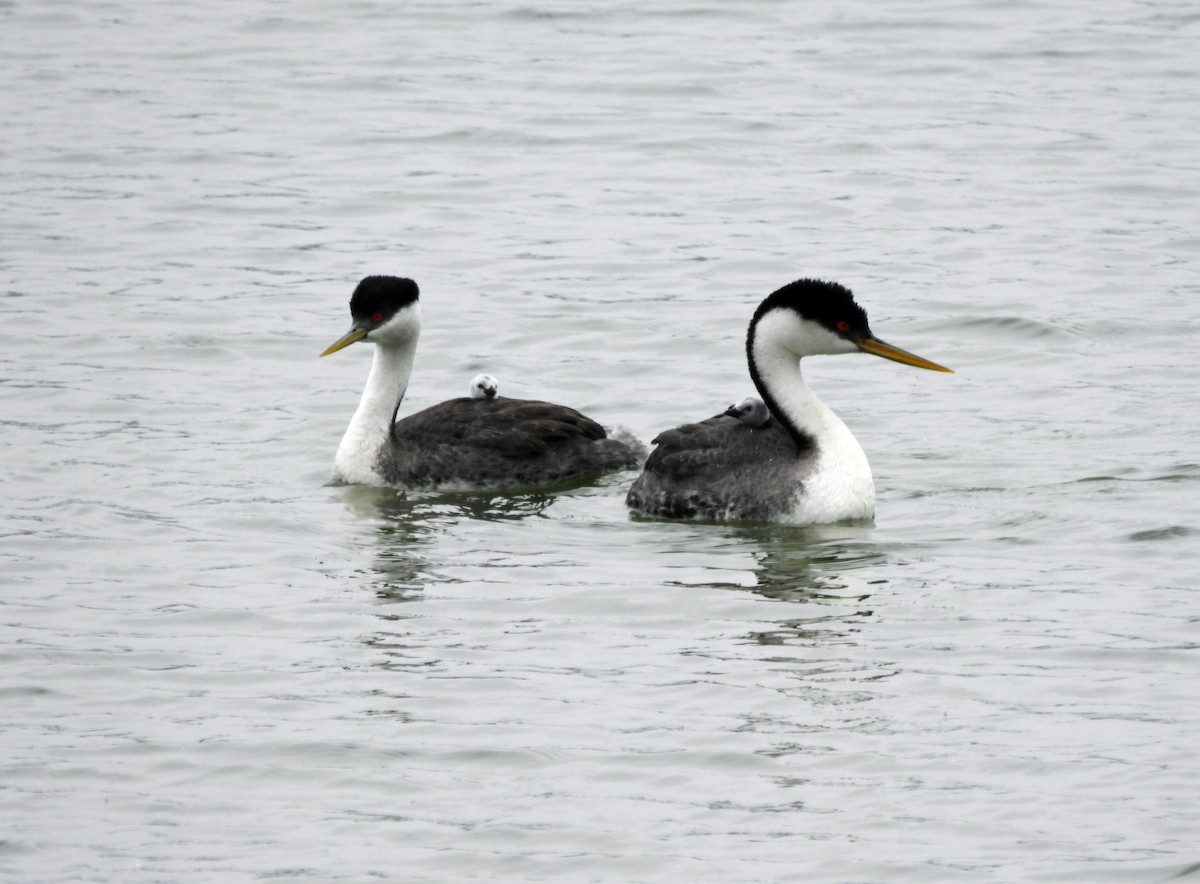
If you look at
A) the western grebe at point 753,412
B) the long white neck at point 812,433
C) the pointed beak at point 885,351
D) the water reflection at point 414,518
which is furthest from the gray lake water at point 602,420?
the western grebe at point 753,412

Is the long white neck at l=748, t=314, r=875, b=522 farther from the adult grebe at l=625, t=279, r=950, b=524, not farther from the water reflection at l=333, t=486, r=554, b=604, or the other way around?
the water reflection at l=333, t=486, r=554, b=604

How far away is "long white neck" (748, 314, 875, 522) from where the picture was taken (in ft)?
39.2

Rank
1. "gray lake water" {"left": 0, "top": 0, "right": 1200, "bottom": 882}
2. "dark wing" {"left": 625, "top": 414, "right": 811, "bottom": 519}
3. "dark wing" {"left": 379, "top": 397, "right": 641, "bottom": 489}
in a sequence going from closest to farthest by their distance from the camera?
"gray lake water" {"left": 0, "top": 0, "right": 1200, "bottom": 882} → "dark wing" {"left": 625, "top": 414, "right": 811, "bottom": 519} → "dark wing" {"left": 379, "top": 397, "right": 641, "bottom": 489}

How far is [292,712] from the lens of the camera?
29.8ft

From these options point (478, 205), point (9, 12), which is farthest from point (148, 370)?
point (9, 12)

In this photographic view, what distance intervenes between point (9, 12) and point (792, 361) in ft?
61.8

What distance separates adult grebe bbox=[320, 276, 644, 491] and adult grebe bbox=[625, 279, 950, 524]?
92cm

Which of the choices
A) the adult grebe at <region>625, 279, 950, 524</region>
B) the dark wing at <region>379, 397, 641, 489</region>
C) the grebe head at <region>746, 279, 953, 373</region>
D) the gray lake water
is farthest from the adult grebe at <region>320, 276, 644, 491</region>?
the grebe head at <region>746, 279, 953, 373</region>

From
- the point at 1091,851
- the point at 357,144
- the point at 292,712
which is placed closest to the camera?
the point at 1091,851

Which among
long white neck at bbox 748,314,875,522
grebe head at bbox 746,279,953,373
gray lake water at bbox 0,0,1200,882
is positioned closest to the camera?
gray lake water at bbox 0,0,1200,882

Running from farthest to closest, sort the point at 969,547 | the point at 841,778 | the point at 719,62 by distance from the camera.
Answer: the point at 719,62 → the point at 969,547 → the point at 841,778

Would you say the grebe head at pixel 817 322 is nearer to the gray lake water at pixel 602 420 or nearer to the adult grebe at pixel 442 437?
the gray lake water at pixel 602 420

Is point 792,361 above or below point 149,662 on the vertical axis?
above

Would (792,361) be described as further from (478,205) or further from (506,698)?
(478,205)
